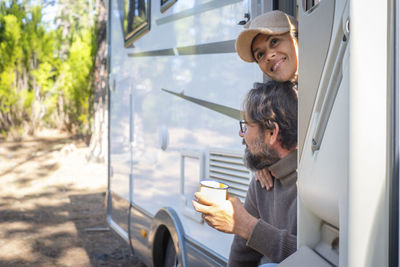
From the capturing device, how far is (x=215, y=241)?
2.51m

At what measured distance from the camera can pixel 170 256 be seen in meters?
3.32

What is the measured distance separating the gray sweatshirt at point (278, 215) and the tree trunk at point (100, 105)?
8902 mm

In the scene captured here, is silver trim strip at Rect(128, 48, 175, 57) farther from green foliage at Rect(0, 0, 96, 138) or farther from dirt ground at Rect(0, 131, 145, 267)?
green foliage at Rect(0, 0, 96, 138)

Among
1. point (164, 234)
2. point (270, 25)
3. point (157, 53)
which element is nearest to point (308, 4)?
point (270, 25)

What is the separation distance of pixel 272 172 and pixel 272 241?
262 millimetres

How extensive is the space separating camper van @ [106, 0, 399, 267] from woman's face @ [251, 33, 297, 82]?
78 millimetres

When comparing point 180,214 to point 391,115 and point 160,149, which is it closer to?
point 160,149

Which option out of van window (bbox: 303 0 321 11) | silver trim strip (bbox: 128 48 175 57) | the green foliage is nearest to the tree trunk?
the green foliage

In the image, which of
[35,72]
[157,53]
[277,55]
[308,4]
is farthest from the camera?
[35,72]

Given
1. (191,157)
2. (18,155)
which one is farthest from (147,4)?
(18,155)

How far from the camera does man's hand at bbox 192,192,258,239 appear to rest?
187cm

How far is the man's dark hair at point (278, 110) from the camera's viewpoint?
189 centimetres

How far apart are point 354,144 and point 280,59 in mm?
1112

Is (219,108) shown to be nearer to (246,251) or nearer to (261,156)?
(261,156)
